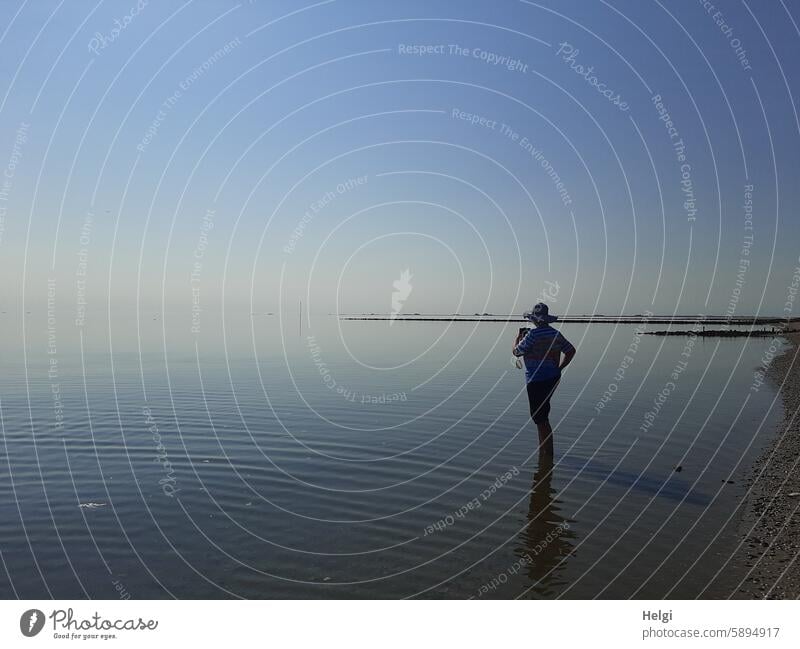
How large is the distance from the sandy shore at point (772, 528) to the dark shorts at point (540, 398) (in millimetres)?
4552

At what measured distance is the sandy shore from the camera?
8227 millimetres

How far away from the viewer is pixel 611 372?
128ft

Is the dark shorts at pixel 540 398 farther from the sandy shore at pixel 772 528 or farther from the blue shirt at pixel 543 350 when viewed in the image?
the sandy shore at pixel 772 528

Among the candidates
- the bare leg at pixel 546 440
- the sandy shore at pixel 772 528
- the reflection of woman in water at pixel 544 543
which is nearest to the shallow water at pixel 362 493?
the reflection of woman in water at pixel 544 543

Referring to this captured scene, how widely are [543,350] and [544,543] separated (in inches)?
239

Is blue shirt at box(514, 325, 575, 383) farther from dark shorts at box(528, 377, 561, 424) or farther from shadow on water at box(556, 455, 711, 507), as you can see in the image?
shadow on water at box(556, 455, 711, 507)

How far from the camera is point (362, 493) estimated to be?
1267cm

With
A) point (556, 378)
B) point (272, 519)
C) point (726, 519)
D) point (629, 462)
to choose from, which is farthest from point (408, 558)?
point (629, 462)

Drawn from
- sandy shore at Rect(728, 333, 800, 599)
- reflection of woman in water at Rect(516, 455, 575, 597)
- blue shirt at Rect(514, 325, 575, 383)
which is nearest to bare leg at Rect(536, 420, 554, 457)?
blue shirt at Rect(514, 325, 575, 383)

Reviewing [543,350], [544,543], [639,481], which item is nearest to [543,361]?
[543,350]

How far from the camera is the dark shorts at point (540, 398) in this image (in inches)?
589

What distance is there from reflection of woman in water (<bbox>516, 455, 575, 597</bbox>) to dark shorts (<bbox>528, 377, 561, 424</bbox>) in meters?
2.33

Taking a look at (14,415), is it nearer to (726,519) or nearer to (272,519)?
(272,519)

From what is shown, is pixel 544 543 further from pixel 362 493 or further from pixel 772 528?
pixel 362 493
